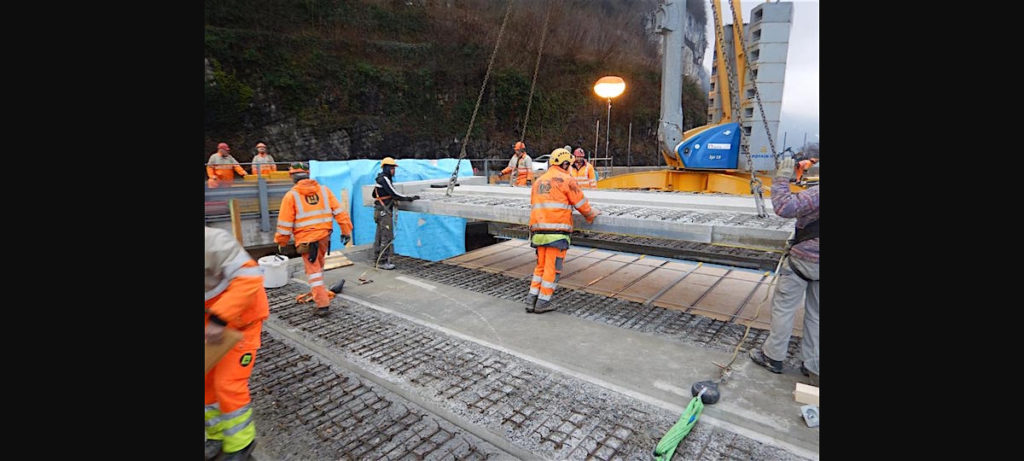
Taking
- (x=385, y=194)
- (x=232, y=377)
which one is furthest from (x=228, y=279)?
(x=385, y=194)

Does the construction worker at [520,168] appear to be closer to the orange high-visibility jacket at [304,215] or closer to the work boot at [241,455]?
the orange high-visibility jacket at [304,215]

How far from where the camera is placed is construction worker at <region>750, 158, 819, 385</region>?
11.2 ft

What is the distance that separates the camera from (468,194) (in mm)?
7371

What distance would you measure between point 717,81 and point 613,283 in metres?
6.90

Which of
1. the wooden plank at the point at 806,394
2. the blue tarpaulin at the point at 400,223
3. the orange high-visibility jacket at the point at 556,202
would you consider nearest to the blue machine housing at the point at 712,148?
the blue tarpaulin at the point at 400,223

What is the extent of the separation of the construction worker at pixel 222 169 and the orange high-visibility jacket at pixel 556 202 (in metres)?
7.10

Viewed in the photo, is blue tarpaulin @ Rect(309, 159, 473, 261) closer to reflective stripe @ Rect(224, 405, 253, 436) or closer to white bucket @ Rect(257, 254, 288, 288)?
white bucket @ Rect(257, 254, 288, 288)

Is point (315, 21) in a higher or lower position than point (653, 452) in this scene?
higher

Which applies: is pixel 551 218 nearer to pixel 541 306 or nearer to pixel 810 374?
pixel 541 306

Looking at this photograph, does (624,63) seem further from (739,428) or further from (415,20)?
(739,428)

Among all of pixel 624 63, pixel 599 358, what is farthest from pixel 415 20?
pixel 599 358

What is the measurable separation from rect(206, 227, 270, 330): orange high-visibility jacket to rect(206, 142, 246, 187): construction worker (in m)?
7.62

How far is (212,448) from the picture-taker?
2.59m
